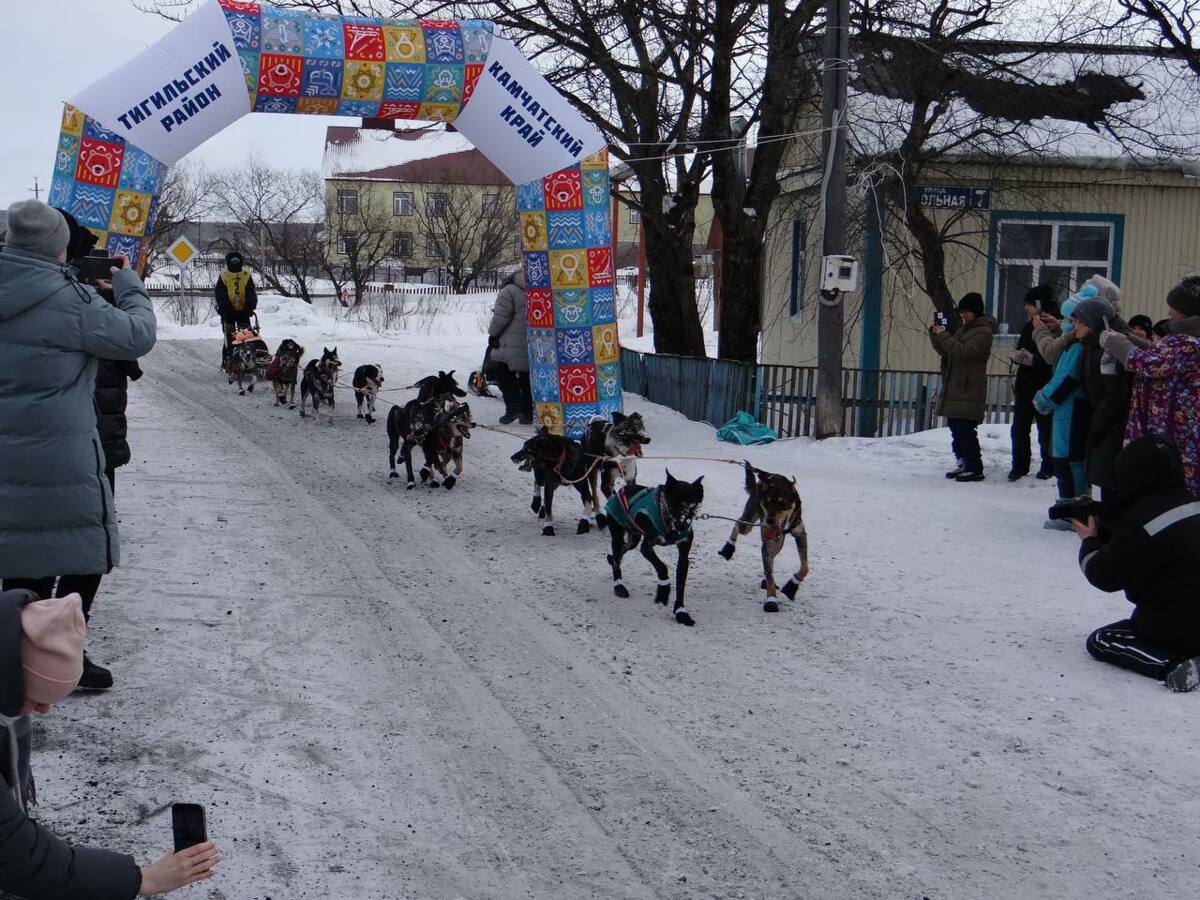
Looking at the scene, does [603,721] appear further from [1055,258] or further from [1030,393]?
[1055,258]

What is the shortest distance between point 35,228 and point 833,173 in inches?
402

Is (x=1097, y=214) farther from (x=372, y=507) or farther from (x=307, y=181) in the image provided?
(x=307, y=181)

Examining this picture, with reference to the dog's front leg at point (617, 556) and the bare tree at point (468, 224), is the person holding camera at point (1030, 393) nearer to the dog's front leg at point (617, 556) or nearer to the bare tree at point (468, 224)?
the dog's front leg at point (617, 556)

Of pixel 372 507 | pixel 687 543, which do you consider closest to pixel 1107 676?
pixel 687 543

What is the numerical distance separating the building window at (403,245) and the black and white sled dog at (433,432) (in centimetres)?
4903

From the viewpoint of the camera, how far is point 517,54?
1285 cm

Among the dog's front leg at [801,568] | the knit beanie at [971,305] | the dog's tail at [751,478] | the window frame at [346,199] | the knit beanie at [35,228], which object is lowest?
the dog's front leg at [801,568]

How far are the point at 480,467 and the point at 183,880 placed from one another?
9.29 m

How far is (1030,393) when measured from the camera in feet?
36.4

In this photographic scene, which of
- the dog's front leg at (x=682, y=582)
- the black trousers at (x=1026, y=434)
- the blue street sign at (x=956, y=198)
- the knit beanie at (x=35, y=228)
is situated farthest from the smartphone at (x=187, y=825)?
the blue street sign at (x=956, y=198)

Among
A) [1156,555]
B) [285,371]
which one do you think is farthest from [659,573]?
[285,371]

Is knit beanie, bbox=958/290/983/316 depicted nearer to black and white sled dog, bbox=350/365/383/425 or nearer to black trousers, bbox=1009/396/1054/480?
black trousers, bbox=1009/396/1054/480

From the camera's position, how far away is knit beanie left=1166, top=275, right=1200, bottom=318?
7109 millimetres

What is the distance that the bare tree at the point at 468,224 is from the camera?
49344 mm
